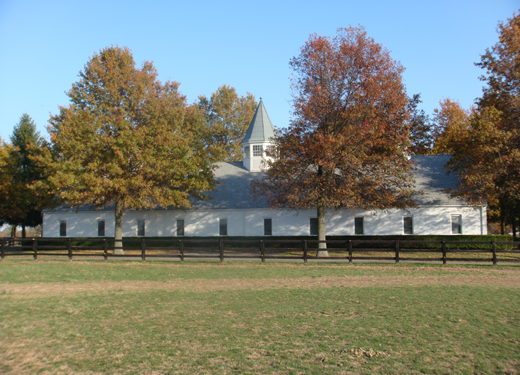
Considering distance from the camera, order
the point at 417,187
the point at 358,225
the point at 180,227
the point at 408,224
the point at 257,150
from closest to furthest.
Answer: the point at 408,224, the point at 358,225, the point at 417,187, the point at 180,227, the point at 257,150

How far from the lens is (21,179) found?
44.0 metres

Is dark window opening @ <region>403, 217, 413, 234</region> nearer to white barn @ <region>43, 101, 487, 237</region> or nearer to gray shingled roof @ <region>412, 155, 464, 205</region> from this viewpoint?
white barn @ <region>43, 101, 487, 237</region>

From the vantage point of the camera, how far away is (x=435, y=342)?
845 centimetres

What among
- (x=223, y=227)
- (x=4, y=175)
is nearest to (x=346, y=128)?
(x=223, y=227)

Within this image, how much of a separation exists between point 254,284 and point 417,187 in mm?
23596

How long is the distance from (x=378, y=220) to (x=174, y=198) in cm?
1637

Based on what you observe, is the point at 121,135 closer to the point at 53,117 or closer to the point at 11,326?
the point at 53,117

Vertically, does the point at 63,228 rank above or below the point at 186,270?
above

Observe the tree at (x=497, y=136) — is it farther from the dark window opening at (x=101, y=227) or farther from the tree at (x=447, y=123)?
the dark window opening at (x=101, y=227)

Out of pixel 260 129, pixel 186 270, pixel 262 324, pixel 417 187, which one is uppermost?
pixel 260 129

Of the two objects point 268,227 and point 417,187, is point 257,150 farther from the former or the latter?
point 417,187

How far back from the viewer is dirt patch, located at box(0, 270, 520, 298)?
1535cm

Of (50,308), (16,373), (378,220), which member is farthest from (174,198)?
(16,373)

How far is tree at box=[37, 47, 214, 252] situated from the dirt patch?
1266 cm
